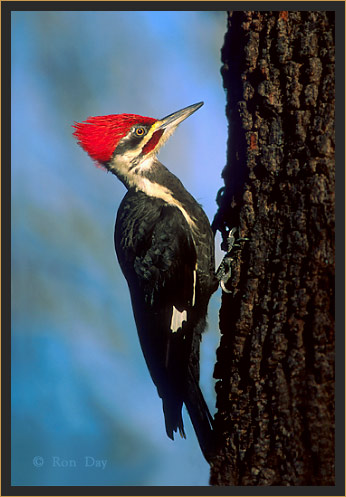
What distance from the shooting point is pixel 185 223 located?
226 centimetres

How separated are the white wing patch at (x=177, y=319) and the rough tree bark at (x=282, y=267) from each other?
0.37m

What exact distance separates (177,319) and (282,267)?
666 millimetres

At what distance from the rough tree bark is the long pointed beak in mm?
384

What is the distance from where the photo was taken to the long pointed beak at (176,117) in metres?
2.30

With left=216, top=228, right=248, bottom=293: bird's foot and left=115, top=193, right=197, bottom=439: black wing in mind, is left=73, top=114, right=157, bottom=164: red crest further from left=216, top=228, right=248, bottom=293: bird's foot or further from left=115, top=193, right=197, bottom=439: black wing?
left=216, top=228, right=248, bottom=293: bird's foot

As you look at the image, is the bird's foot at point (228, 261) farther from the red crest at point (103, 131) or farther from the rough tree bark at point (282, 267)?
the red crest at point (103, 131)

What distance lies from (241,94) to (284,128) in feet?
0.79

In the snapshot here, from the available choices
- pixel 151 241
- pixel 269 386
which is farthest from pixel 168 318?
pixel 269 386

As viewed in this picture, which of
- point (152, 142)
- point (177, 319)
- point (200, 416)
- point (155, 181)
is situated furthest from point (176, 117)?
point (200, 416)

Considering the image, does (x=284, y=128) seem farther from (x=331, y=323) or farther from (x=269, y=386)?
(x=269, y=386)

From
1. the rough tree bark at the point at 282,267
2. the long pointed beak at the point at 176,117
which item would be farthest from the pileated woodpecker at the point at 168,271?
the rough tree bark at the point at 282,267

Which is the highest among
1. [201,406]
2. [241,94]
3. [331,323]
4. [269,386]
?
[241,94]

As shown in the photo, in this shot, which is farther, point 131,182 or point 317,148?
point 131,182

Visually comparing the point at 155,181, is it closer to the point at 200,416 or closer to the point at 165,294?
the point at 165,294
